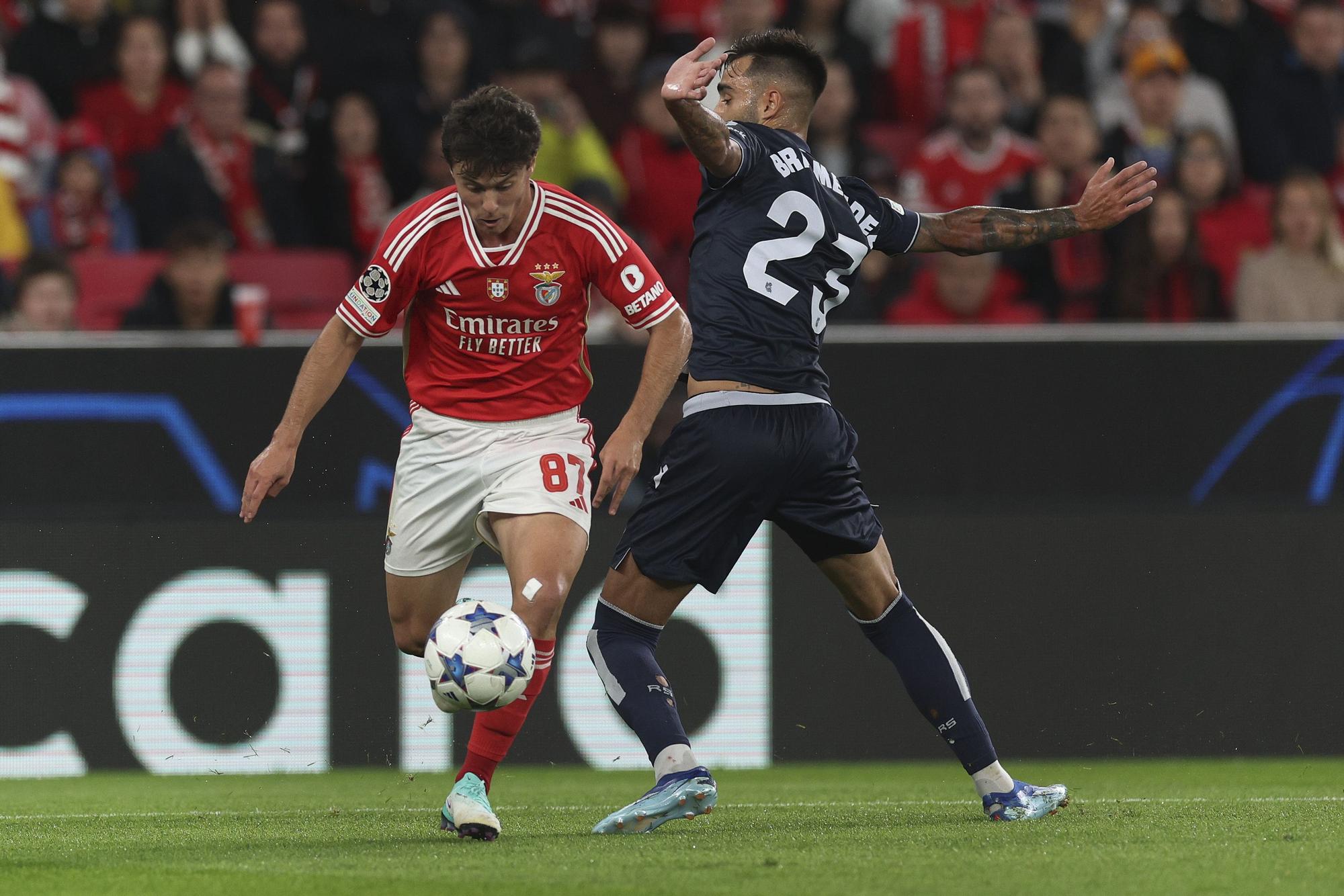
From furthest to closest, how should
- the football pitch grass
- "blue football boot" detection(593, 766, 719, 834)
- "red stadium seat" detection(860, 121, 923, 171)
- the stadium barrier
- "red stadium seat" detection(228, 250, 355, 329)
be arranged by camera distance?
"red stadium seat" detection(860, 121, 923, 171) → "red stadium seat" detection(228, 250, 355, 329) → the stadium barrier → "blue football boot" detection(593, 766, 719, 834) → the football pitch grass

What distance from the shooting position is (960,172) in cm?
1088

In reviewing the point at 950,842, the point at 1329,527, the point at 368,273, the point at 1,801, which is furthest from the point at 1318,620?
the point at 1,801

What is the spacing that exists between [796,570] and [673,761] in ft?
8.90

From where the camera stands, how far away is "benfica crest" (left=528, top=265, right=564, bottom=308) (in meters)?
5.60

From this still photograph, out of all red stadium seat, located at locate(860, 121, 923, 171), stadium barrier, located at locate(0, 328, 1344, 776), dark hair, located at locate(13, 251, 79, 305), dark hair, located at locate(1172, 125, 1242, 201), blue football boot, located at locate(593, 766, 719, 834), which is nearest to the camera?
blue football boot, located at locate(593, 766, 719, 834)

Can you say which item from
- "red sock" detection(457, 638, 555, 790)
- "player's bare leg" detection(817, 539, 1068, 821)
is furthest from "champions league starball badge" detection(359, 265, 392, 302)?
"player's bare leg" detection(817, 539, 1068, 821)

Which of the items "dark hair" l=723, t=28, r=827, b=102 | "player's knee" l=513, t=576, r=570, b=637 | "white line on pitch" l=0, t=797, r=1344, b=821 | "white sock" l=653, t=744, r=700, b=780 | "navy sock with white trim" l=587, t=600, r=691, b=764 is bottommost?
"white line on pitch" l=0, t=797, r=1344, b=821

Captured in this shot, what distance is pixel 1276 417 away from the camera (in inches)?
330

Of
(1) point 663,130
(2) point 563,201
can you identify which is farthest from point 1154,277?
(2) point 563,201

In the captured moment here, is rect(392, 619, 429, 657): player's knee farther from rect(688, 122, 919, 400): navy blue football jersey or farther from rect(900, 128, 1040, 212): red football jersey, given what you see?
rect(900, 128, 1040, 212): red football jersey

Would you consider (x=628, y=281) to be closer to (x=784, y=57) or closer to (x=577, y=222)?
(x=577, y=222)

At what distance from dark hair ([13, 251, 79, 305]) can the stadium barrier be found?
42.7 inches

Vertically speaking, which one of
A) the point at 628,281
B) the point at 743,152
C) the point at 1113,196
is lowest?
the point at 628,281

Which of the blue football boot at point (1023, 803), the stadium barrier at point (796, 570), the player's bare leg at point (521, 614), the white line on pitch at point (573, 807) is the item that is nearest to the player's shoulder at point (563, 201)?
the player's bare leg at point (521, 614)
